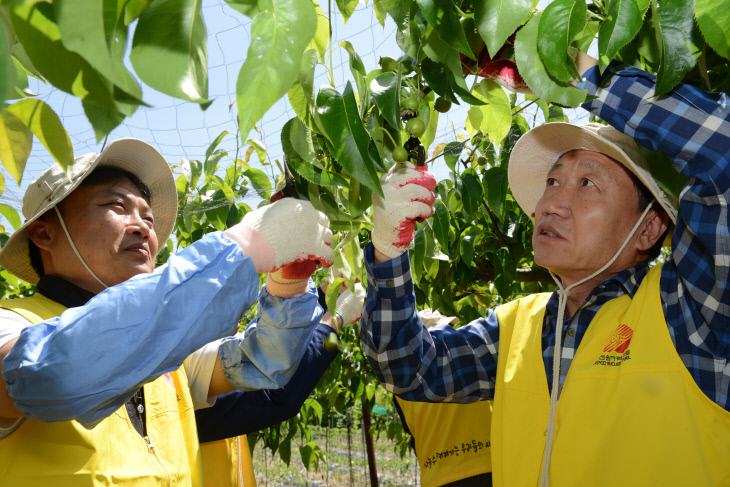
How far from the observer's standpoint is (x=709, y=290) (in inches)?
44.4

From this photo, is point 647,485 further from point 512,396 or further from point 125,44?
point 125,44

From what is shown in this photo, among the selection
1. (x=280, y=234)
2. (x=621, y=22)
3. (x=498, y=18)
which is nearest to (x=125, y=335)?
(x=280, y=234)

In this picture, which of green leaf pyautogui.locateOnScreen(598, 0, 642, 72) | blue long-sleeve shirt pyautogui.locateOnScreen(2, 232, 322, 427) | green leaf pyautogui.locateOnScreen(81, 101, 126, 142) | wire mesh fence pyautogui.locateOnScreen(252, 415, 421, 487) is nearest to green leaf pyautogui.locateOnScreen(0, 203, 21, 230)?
blue long-sleeve shirt pyautogui.locateOnScreen(2, 232, 322, 427)

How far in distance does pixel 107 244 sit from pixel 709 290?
4.28 ft

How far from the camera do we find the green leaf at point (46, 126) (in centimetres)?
59

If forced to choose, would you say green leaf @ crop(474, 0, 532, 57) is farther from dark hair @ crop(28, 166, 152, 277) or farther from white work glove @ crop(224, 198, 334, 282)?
dark hair @ crop(28, 166, 152, 277)

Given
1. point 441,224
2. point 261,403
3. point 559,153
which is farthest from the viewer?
point 261,403

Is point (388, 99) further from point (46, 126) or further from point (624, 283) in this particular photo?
point (624, 283)

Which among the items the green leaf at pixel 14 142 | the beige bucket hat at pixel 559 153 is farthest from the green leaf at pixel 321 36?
the beige bucket hat at pixel 559 153

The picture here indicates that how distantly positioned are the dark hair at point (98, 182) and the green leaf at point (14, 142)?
2.79 feet

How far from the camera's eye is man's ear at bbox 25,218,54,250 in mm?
1450

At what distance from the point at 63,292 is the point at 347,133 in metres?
0.97

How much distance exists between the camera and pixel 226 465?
2.10 metres

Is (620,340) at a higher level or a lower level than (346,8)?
lower
